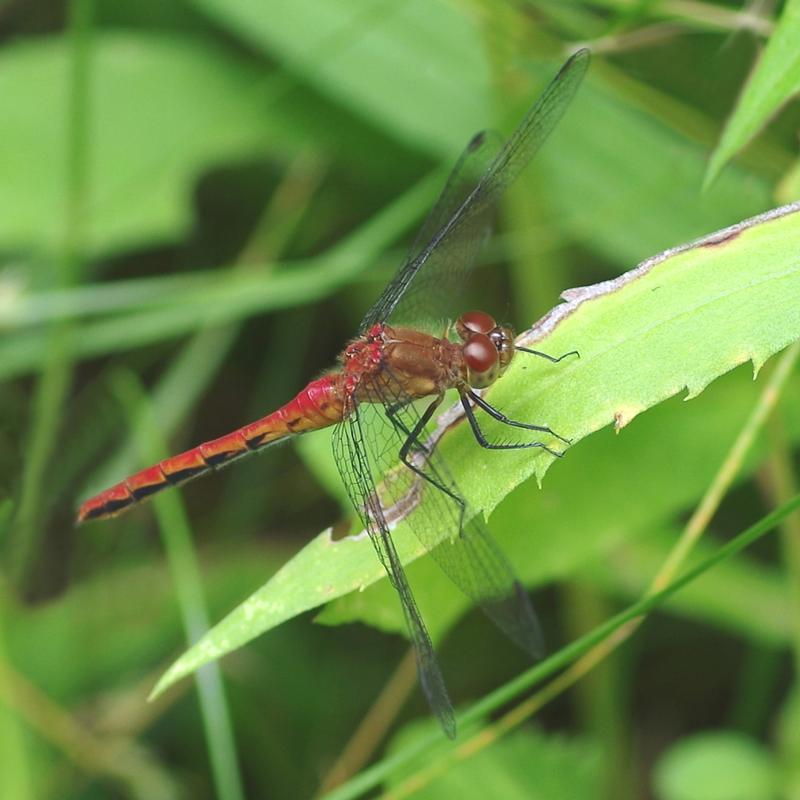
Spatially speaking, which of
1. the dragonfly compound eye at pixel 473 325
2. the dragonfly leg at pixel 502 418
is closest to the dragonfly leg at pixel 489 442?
the dragonfly leg at pixel 502 418

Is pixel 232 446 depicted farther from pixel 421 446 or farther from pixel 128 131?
pixel 128 131

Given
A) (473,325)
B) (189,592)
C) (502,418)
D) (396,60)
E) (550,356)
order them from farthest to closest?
(396,60) < (189,592) < (473,325) < (502,418) < (550,356)

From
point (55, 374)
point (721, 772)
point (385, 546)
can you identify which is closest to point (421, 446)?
point (385, 546)

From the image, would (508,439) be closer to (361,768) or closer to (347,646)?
(361,768)

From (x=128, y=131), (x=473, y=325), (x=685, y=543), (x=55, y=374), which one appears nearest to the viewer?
(x=685, y=543)

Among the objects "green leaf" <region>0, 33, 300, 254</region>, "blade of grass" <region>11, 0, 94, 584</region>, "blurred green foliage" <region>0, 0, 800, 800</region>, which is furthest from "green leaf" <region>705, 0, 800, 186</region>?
"green leaf" <region>0, 33, 300, 254</region>

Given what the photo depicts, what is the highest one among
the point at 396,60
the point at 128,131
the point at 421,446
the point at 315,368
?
the point at 128,131

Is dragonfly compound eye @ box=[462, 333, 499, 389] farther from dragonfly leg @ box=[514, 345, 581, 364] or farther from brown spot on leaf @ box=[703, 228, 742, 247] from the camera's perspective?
brown spot on leaf @ box=[703, 228, 742, 247]
